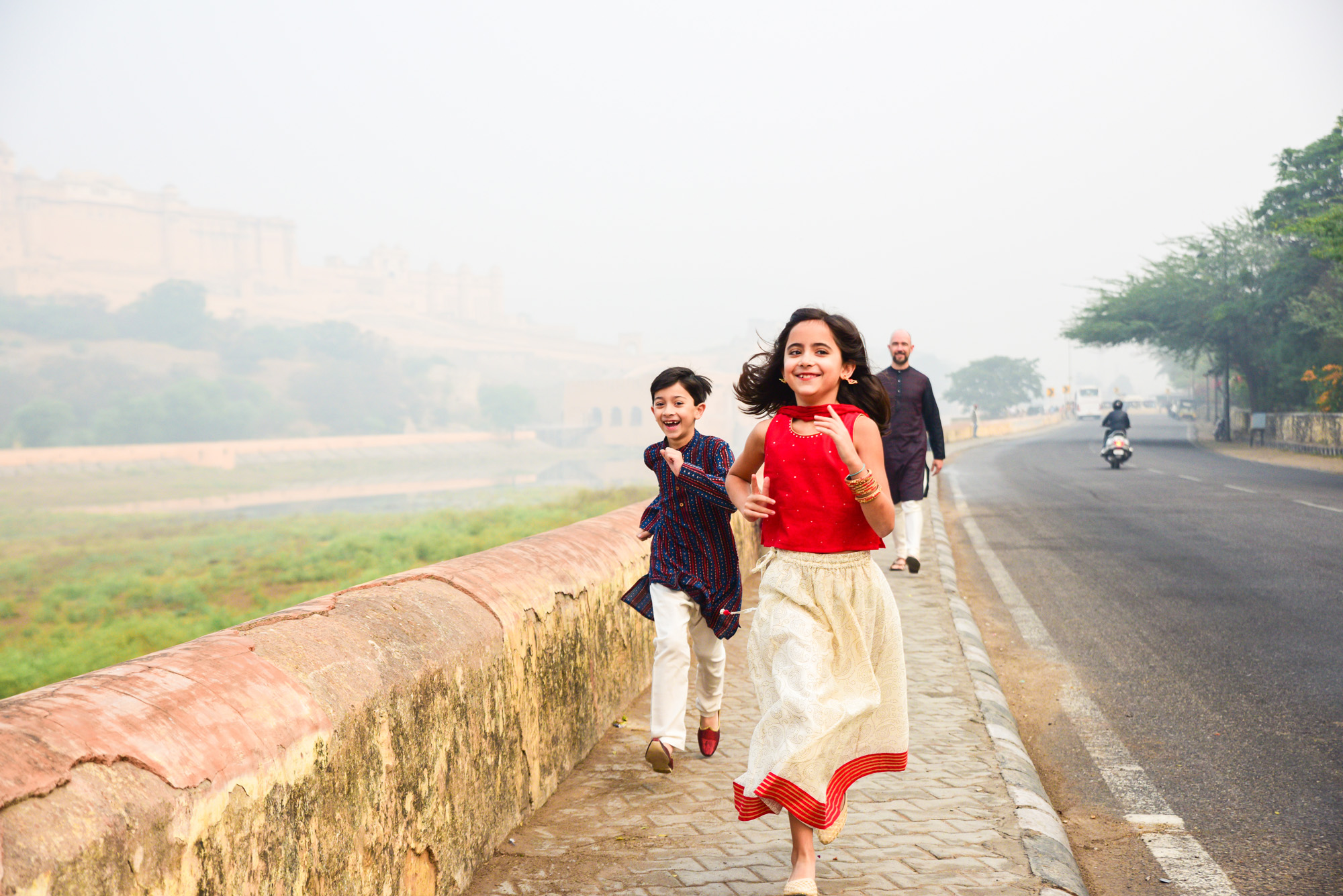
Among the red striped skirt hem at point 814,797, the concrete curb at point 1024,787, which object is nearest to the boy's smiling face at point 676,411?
the red striped skirt hem at point 814,797

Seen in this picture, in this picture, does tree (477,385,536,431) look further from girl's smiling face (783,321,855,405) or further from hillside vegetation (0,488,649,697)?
girl's smiling face (783,321,855,405)

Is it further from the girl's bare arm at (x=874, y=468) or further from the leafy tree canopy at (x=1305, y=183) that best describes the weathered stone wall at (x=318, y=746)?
the leafy tree canopy at (x=1305, y=183)

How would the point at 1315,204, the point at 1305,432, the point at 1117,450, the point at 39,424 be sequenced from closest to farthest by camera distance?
the point at 1117,450 < the point at 1305,432 < the point at 1315,204 < the point at 39,424

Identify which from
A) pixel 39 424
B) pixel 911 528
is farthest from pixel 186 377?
pixel 911 528

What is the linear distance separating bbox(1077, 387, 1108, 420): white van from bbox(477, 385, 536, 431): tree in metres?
68.5

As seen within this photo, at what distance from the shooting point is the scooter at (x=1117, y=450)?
21906mm

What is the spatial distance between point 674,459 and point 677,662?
78cm

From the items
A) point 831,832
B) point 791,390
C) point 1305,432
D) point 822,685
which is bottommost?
point 831,832

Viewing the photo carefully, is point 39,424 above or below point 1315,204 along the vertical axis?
below

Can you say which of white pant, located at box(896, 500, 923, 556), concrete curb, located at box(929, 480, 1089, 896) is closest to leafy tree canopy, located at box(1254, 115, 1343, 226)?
white pant, located at box(896, 500, 923, 556)

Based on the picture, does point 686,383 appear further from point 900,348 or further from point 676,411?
point 900,348

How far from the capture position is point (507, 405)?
136 meters

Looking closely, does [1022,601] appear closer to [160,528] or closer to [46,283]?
[160,528]

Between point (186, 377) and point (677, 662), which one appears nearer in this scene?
point (677, 662)
